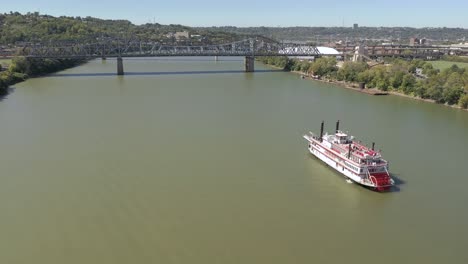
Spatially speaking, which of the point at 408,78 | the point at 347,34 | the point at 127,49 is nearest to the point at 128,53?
the point at 127,49

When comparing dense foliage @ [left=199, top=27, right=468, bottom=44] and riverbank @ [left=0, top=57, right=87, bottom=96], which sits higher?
dense foliage @ [left=199, top=27, right=468, bottom=44]

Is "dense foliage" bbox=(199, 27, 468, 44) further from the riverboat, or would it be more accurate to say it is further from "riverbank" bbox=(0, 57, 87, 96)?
the riverboat

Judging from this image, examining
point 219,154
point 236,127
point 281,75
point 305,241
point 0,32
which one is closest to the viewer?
point 305,241

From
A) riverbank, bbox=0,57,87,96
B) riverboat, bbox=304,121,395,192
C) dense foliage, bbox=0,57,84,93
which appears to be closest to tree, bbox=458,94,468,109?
riverboat, bbox=304,121,395,192

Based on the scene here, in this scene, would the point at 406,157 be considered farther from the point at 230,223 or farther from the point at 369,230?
the point at 230,223

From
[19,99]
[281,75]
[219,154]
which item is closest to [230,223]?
[219,154]

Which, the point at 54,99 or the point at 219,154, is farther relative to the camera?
the point at 54,99

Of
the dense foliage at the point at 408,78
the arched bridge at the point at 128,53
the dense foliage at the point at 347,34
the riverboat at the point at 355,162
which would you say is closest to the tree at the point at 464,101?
the dense foliage at the point at 408,78
